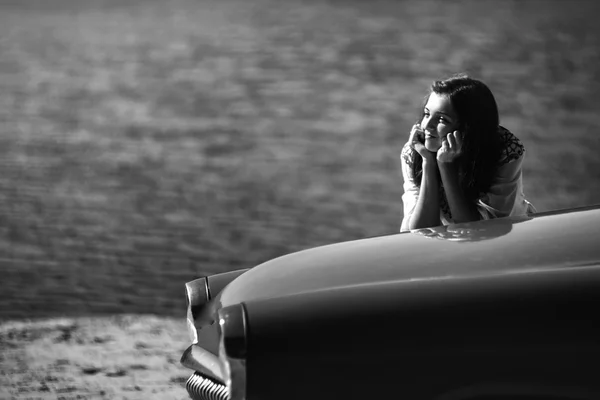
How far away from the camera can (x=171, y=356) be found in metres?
5.00

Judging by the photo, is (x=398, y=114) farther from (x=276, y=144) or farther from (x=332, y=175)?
(x=332, y=175)

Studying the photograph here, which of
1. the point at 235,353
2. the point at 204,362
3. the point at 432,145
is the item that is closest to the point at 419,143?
the point at 432,145

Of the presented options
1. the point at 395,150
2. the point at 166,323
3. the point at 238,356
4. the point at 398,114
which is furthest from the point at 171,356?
the point at 398,114

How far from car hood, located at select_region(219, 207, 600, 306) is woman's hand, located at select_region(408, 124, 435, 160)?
77 cm

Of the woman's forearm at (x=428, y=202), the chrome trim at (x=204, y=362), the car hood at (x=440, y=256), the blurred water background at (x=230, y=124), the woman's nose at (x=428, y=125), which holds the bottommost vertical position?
the chrome trim at (x=204, y=362)

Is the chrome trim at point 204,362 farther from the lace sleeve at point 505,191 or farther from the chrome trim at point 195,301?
the lace sleeve at point 505,191

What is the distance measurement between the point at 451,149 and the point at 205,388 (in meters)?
1.35

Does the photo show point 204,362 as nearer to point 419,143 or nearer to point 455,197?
point 455,197

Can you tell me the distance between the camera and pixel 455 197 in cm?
371

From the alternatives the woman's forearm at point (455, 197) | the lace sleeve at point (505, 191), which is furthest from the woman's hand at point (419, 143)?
the lace sleeve at point (505, 191)

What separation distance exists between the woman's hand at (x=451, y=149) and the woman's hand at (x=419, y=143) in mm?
105

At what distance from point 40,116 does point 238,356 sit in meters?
11.3

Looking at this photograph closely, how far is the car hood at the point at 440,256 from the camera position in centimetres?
254

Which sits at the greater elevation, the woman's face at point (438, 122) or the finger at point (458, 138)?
the woman's face at point (438, 122)
